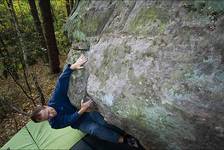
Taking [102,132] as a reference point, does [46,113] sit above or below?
above

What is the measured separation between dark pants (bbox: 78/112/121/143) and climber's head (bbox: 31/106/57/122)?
656 millimetres

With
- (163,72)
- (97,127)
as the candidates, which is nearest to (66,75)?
(97,127)

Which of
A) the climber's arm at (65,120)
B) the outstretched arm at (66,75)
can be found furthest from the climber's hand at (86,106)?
the outstretched arm at (66,75)

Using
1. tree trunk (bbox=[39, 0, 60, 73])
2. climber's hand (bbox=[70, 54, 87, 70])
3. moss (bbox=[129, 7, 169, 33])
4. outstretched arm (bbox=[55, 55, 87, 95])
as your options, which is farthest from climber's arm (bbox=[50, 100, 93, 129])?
tree trunk (bbox=[39, 0, 60, 73])

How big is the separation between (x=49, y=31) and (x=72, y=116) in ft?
19.5

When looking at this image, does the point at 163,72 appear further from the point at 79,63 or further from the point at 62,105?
the point at 62,105

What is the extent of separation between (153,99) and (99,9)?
236cm

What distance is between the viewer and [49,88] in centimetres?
1223

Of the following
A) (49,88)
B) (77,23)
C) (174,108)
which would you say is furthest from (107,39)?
(49,88)

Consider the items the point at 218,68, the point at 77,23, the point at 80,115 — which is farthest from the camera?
the point at 77,23

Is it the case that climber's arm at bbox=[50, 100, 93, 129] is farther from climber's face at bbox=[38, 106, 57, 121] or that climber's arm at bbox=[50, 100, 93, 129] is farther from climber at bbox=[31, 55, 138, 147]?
climber's face at bbox=[38, 106, 57, 121]

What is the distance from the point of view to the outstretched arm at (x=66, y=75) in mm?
5812

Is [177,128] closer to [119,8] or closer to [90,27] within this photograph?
[119,8]

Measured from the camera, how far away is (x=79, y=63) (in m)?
5.82
